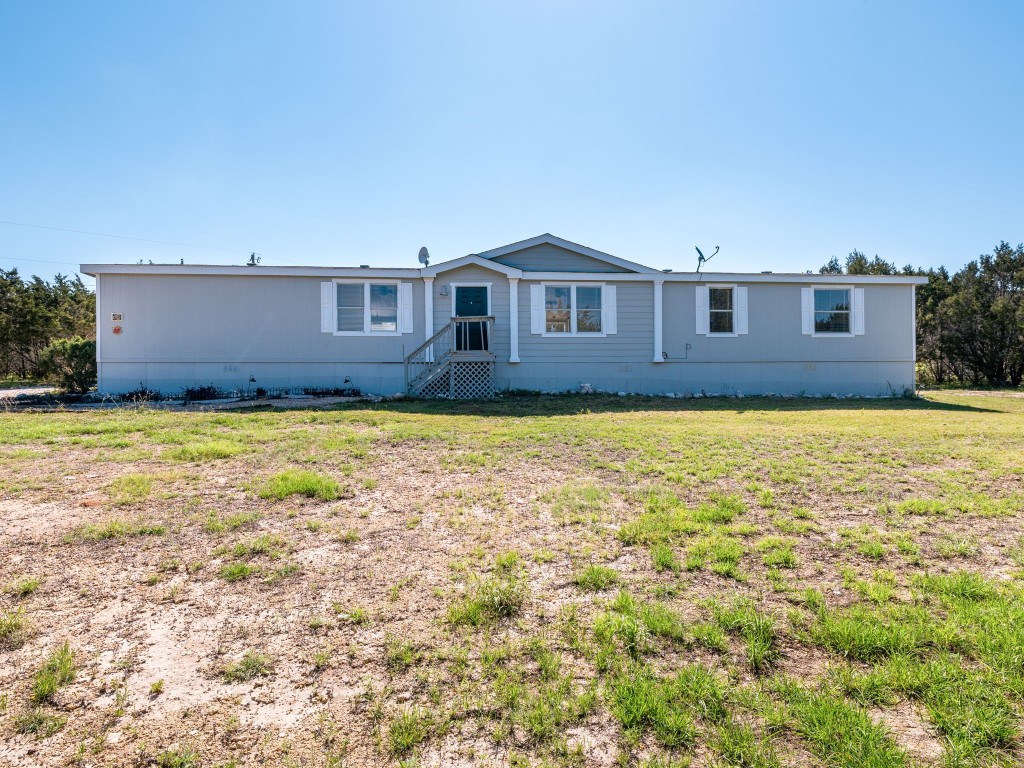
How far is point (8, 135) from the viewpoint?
51.1ft

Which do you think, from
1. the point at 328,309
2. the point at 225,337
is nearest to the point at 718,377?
the point at 328,309

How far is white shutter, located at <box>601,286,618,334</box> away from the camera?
14.0m

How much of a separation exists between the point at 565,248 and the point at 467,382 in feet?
15.2

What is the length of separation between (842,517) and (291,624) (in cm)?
368

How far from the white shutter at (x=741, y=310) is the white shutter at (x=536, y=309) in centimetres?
553

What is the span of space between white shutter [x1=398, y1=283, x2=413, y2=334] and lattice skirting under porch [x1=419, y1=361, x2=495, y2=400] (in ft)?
5.59

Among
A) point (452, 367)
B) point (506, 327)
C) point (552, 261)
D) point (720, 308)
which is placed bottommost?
point (452, 367)

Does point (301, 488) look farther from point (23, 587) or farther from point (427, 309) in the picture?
point (427, 309)

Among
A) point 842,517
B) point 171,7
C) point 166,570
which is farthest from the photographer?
point 171,7

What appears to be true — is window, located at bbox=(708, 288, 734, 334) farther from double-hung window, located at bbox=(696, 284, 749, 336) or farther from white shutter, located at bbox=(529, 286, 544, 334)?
white shutter, located at bbox=(529, 286, 544, 334)

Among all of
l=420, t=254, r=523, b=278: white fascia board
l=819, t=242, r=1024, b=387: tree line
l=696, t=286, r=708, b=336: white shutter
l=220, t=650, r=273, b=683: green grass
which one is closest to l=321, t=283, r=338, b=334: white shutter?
l=420, t=254, r=523, b=278: white fascia board

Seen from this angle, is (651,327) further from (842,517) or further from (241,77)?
(241,77)

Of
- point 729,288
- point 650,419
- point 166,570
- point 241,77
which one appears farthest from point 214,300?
point 729,288

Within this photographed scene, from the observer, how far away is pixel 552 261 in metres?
14.0
